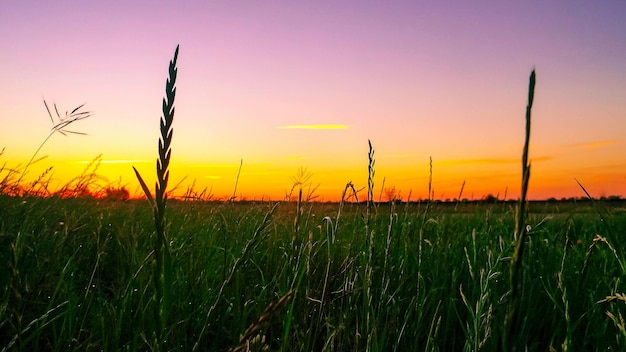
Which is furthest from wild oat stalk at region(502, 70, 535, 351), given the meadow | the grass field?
the grass field

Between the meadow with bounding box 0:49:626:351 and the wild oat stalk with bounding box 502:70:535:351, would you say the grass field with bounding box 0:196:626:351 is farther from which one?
the wild oat stalk with bounding box 502:70:535:351

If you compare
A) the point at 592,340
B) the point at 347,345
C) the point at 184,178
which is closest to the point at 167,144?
the point at 347,345

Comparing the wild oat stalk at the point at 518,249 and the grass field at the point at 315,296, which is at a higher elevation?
the wild oat stalk at the point at 518,249

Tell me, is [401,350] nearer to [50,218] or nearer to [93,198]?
[50,218]

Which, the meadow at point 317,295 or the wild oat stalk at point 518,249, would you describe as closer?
the wild oat stalk at point 518,249

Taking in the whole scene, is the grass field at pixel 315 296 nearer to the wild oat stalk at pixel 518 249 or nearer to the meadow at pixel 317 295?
the meadow at pixel 317 295

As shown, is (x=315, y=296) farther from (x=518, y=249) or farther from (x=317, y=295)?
(x=518, y=249)

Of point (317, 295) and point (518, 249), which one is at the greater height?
point (518, 249)

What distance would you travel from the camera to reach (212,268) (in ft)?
10.5

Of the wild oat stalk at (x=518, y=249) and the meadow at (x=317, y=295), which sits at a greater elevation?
the wild oat stalk at (x=518, y=249)

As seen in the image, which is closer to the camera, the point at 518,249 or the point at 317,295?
the point at 518,249

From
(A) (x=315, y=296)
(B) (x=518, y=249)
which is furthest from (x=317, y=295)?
(B) (x=518, y=249)

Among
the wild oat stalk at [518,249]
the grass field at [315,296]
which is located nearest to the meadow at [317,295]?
the grass field at [315,296]

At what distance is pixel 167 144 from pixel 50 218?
429cm
